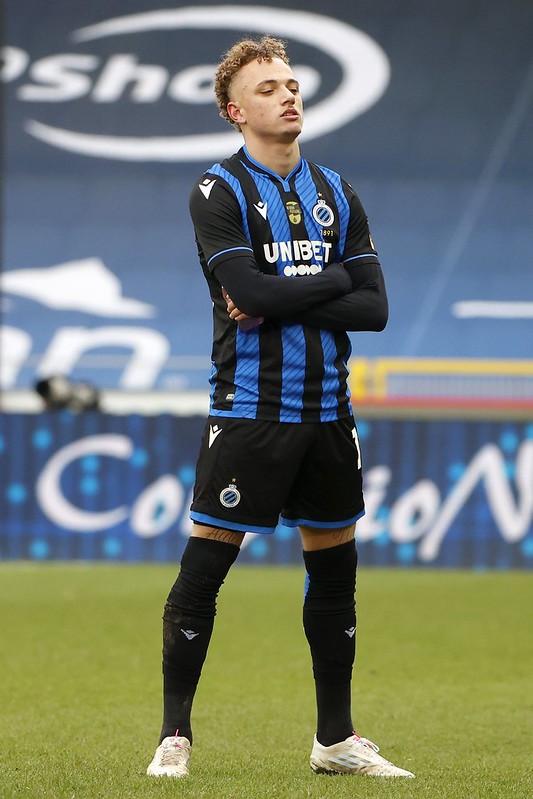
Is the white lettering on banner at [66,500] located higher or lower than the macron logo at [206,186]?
lower

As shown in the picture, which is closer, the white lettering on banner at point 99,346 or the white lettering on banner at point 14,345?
the white lettering on banner at point 99,346

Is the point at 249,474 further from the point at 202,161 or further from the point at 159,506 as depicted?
the point at 202,161

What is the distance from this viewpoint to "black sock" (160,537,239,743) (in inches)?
125

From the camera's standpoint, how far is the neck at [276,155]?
3311 mm

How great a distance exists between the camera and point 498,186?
23234 mm

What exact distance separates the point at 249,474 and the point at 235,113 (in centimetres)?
97

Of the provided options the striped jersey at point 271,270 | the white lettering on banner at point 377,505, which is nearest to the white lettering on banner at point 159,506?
the white lettering on banner at point 377,505

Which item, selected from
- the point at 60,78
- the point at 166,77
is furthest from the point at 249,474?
the point at 60,78

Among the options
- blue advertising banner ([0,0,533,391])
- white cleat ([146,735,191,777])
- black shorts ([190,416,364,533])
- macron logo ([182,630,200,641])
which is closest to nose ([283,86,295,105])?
black shorts ([190,416,364,533])

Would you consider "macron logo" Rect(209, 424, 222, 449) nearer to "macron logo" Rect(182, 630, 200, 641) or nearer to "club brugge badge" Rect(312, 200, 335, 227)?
"macron logo" Rect(182, 630, 200, 641)

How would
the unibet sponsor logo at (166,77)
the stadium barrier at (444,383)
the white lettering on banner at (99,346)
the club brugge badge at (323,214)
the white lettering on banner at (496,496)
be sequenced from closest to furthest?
the club brugge badge at (323,214), the white lettering on banner at (496,496), the stadium barrier at (444,383), the white lettering on banner at (99,346), the unibet sponsor logo at (166,77)

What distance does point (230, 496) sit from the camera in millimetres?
3166

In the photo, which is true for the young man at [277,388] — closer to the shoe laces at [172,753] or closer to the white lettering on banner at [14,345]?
the shoe laces at [172,753]

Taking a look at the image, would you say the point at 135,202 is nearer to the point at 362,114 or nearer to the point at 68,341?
the point at 68,341
